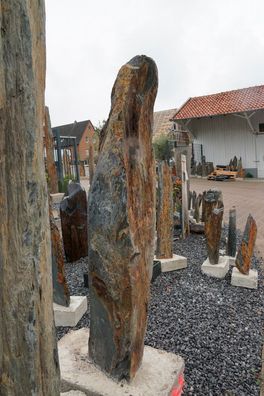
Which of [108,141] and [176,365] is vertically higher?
[108,141]

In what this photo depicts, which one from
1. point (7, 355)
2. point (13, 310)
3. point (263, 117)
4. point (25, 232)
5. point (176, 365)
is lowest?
point (176, 365)

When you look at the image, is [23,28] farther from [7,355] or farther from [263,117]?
[263,117]

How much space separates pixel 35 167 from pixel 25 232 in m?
0.21

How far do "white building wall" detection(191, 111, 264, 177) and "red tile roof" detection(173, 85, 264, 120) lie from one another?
706mm

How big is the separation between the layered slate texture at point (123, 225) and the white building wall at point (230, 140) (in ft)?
55.4

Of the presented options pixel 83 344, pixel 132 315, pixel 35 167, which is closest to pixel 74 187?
pixel 83 344

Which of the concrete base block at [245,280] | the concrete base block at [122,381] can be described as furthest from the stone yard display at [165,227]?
the concrete base block at [122,381]

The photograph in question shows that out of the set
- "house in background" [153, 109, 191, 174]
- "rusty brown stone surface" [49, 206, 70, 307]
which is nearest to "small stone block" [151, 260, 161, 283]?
"rusty brown stone surface" [49, 206, 70, 307]

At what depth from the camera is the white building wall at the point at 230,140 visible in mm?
17672

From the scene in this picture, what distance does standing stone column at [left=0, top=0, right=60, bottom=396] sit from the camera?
3.29ft

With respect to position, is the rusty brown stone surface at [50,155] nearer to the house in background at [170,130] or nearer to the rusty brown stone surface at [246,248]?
the rusty brown stone surface at [246,248]

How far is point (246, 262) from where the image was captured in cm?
421

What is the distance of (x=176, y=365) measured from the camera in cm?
208

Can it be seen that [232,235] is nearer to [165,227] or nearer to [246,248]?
[246,248]
